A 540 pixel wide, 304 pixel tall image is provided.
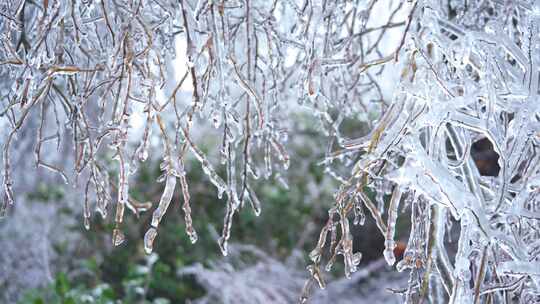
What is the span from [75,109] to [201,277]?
2.27 meters

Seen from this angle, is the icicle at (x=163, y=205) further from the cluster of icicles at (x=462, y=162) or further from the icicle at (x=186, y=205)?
the cluster of icicles at (x=462, y=162)

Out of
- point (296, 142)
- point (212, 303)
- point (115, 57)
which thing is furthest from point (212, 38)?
point (296, 142)

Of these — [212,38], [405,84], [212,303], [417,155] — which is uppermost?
[212,38]

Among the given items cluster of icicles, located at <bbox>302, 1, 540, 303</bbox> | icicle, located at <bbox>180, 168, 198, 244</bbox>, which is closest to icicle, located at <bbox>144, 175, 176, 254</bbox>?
icicle, located at <bbox>180, 168, 198, 244</bbox>

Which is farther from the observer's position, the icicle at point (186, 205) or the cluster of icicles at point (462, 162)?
the icicle at point (186, 205)

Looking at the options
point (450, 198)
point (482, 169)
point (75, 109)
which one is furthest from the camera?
point (482, 169)

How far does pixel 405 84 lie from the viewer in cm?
133

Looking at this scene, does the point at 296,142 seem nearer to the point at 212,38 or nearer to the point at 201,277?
the point at 201,277

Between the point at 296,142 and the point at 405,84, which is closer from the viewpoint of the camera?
the point at 405,84

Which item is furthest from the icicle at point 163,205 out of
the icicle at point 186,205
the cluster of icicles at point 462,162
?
the cluster of icicles at point 462,162

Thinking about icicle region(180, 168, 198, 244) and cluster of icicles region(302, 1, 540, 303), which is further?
icicle region(180, 168, 198, 244)

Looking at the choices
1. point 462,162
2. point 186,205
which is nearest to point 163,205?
point 186,205

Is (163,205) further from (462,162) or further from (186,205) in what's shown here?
(462,162)

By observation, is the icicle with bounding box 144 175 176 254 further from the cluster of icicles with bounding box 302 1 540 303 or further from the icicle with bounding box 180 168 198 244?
the cluster of icicles with bounding box 302 1 540 303
